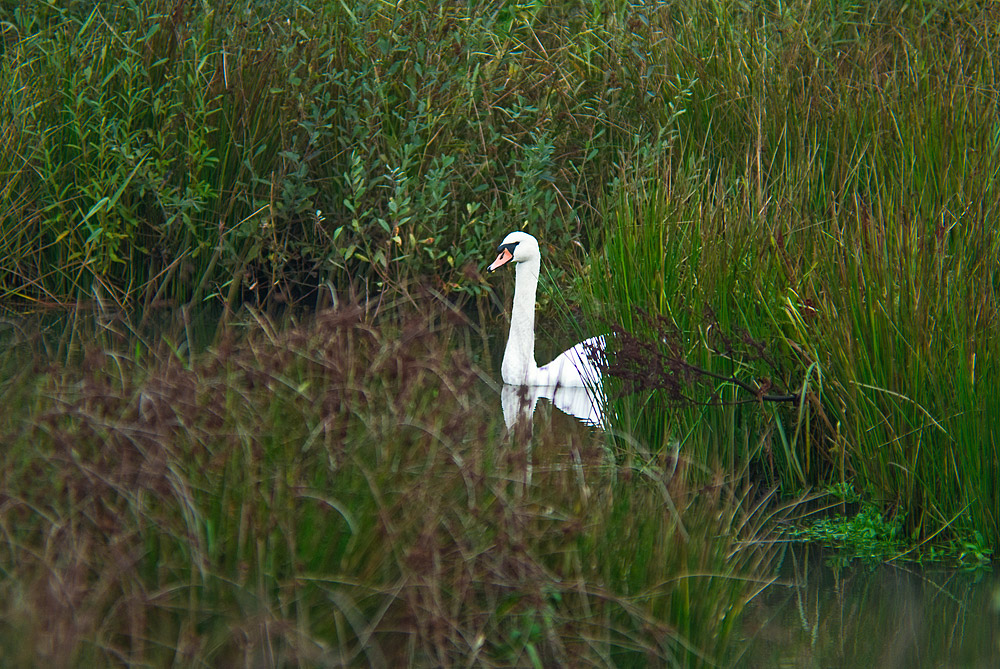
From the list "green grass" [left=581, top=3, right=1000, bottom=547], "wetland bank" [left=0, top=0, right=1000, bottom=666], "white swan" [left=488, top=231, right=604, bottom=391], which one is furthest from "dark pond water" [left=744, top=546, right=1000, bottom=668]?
"white swan" [left=488, top=231, right=604, bottom=391]

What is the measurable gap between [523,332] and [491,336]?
2.74 ft

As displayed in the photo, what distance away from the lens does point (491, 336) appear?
5.89 metres

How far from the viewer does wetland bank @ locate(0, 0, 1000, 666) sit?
2.62 m

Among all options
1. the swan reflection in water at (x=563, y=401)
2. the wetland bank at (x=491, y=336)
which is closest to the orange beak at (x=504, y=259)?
the wetland bank at (x=491, y=336)

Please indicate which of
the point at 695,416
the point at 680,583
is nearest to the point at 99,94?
the point at 695,416

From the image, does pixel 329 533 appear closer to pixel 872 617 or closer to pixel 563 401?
pixel 872 617

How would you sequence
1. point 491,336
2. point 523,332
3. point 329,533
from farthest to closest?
point 491,336 < point 523,332 < point 329,533

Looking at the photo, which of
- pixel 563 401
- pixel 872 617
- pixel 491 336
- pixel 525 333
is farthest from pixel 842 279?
pixel 491 336

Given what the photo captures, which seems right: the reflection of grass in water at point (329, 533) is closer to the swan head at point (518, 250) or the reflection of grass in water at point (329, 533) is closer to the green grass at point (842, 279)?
the green grass at point (842, 279)

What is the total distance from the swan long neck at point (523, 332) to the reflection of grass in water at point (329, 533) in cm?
182

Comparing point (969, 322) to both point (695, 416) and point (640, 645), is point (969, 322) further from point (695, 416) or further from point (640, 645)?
point (640, 645)

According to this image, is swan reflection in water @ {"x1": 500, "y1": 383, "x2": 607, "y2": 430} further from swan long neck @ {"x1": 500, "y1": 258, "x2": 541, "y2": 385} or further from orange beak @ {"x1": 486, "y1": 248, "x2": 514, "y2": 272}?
orange beak @ {"x1": 486, "y1": 248, "x2": 514, "y2": 272}

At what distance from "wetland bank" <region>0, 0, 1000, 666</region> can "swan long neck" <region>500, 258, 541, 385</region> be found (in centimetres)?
19

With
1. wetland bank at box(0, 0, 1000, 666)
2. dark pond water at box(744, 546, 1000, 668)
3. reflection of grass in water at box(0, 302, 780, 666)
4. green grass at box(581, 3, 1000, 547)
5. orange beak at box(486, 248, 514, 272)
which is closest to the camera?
reflection of grass in water at box(0, 302, 780, 666)
